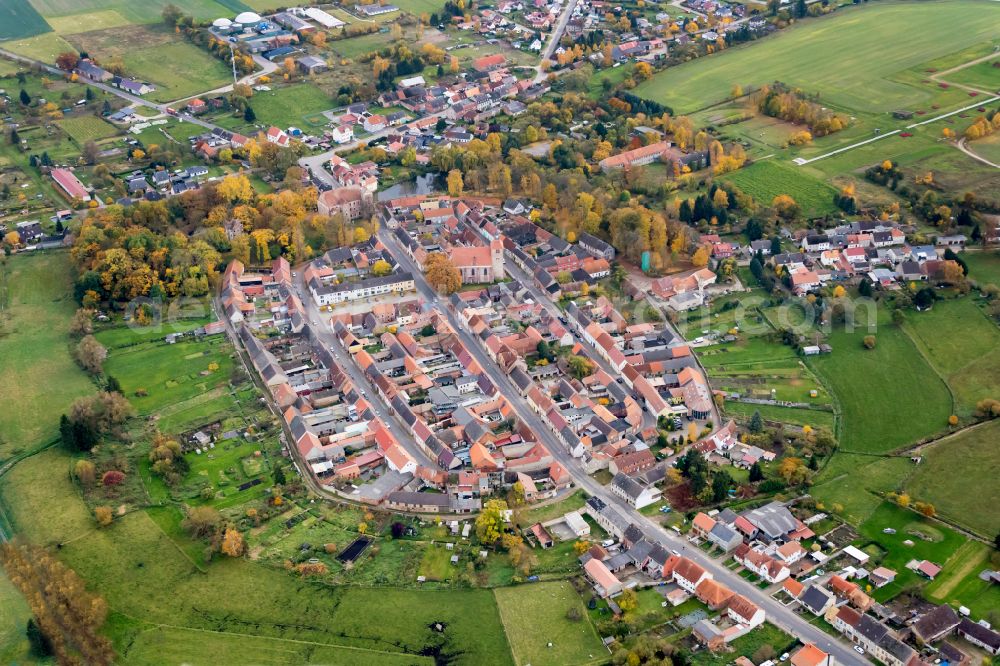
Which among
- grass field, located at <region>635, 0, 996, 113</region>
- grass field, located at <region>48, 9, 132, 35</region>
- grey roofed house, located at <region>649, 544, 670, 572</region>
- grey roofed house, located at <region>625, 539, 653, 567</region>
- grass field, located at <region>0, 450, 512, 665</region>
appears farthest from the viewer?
grass field, located at <region>48, 9, 132, 35</region>

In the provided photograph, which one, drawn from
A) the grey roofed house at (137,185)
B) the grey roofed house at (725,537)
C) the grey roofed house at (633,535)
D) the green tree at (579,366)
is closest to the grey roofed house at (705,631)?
the grey roofed house at (725,537)

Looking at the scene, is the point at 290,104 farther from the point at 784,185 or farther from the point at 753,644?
the point at 753,644

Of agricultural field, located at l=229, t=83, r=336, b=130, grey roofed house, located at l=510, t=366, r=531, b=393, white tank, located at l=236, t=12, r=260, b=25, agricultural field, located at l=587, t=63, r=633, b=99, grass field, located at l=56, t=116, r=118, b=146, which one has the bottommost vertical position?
grey roofed house, located at l=510, t=366, r=531, b=393

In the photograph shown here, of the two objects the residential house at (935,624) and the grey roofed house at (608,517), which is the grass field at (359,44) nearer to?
the grey roofed house at (608,517)

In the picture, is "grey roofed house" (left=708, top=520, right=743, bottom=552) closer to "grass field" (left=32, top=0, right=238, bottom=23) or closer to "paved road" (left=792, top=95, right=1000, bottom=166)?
"paved road" (left=792, top=95, right=1000, bottom=166)

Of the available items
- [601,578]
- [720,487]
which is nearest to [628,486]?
[720,487]

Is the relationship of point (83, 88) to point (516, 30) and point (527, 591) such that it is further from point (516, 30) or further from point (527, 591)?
point (527, 591)

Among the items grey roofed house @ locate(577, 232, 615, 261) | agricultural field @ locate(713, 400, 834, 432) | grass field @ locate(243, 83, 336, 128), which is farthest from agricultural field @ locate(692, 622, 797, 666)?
grass field @ locate(243, 83, 336, 128)
